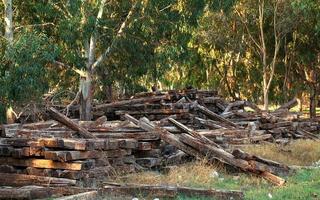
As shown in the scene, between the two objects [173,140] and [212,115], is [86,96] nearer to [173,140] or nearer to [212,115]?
[212,115]

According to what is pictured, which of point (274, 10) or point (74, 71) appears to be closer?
point (74, 71)

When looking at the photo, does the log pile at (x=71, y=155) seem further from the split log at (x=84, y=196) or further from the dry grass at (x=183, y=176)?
the split log at (x=84, y=196)

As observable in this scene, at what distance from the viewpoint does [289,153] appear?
49.4 ft

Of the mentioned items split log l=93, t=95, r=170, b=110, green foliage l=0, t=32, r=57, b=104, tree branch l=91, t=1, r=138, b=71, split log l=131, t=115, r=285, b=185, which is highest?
tree branch l=91, t=1, r=138, b=71

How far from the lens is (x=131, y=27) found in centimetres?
2083

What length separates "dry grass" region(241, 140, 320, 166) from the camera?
561 inches

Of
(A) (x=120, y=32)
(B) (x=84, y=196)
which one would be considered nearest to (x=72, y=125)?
(B) (x=84, y=196)

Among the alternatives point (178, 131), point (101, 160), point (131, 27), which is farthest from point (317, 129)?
point (101, 160)

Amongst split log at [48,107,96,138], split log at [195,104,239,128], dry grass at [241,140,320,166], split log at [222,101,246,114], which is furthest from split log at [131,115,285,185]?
split log at [222,101,246,114]

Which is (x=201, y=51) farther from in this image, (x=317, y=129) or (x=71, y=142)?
(x=71, y=142)

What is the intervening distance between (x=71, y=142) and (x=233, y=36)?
24219 millimetres

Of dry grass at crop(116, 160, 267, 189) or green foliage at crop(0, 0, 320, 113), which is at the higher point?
green foliage at crop(0, 0, 320, 113)

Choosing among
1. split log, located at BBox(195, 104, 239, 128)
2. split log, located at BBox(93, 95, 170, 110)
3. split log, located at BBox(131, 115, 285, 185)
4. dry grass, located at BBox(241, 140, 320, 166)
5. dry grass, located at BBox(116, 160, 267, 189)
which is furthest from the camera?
split log, located at BBox(93, 95, 170, 110)

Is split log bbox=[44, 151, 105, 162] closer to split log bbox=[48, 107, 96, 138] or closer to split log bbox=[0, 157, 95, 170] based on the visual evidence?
split log bbox=[0, 157, 95, 170]
